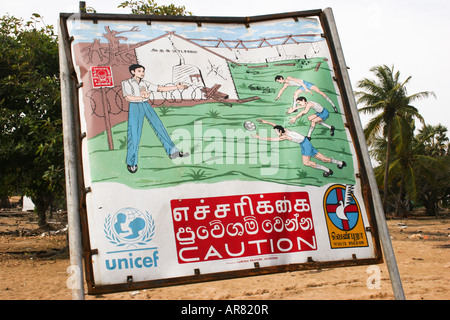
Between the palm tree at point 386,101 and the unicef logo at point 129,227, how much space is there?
2410 cm

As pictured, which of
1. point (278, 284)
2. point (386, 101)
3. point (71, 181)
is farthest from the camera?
point (386, 101)

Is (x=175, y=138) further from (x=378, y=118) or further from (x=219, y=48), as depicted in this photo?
(x=378, y=118)

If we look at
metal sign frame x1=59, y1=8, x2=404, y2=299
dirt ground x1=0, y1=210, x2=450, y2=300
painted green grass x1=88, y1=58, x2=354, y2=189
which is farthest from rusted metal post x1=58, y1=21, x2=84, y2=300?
dirt ground x1=0, y1=210, x2=450, y2=300

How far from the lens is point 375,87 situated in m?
25.9

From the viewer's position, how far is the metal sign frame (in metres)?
2.20

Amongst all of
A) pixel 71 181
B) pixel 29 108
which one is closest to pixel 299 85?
pixel 71 181

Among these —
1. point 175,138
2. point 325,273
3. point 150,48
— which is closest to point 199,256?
point 175,138

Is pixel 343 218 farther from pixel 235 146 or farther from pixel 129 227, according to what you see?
pixel 129 227

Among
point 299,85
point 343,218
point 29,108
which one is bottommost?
point 343,218

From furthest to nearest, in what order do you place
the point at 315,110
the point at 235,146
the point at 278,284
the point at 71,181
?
→ the point at 278,284, the point at 315,110, the point at 235,146, the point at 71,181

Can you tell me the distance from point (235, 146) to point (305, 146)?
0.45 metres

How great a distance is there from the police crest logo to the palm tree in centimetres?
2338

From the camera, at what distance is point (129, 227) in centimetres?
229

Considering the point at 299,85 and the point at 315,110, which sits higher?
the point at 299,85
